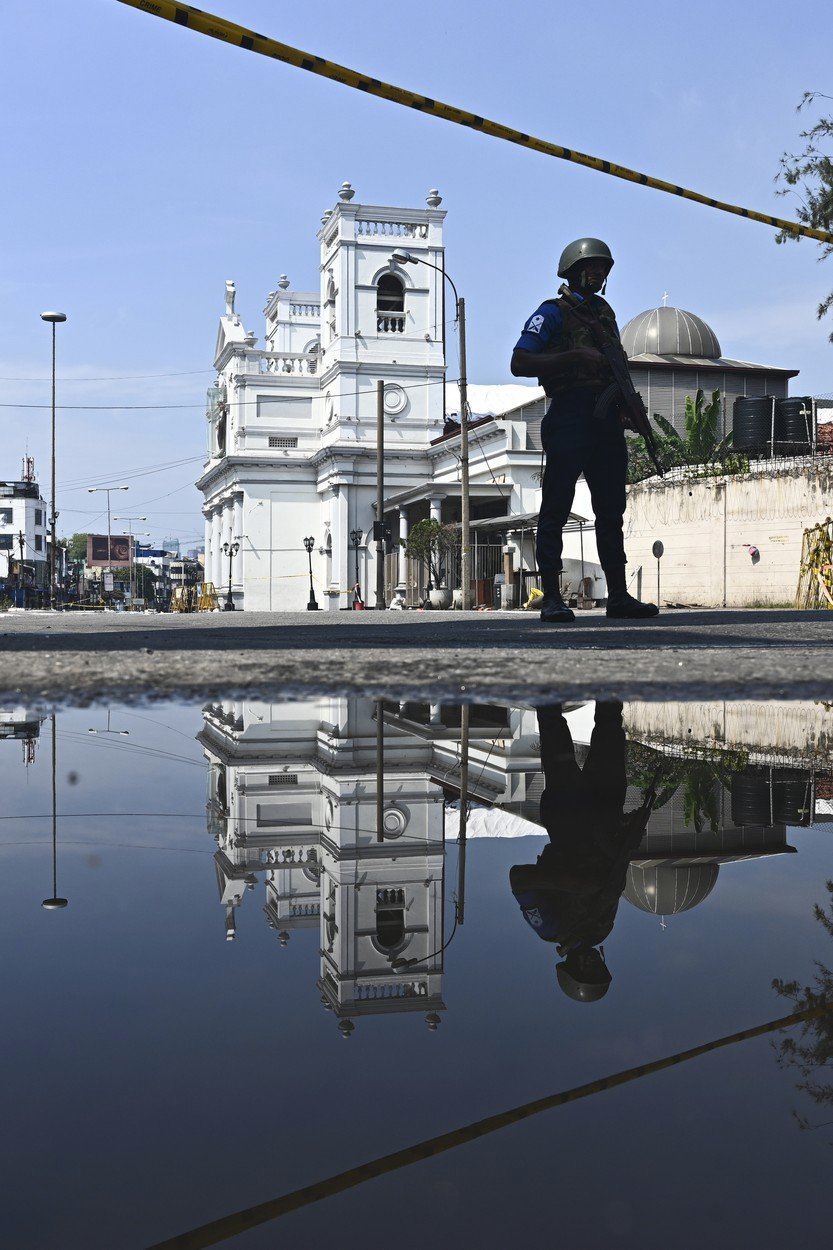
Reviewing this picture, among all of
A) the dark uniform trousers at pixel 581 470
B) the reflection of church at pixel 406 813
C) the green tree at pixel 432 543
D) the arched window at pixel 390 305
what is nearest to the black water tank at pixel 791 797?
the reflection of church at pixel 406 813

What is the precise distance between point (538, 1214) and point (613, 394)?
7163mm

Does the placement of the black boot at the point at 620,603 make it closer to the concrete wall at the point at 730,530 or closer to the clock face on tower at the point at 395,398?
the concrete wall at the point at 730,530

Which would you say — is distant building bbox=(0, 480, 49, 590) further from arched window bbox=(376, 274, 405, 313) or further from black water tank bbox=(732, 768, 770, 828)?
black water tank bbox=(732, 768, 770, 828)

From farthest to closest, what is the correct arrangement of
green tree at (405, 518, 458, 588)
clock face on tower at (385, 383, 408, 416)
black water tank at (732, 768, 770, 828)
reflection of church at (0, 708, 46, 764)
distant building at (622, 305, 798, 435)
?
1. clock face on tower at (385, 383, 408, 416)
2. distant building at (622, 305, 798, 435)
3. green tree at (405, 518, 458, 588)
4. reflection of church at (0, 708, 46, 764)
5. black water tank at (732, 768, 770, 828)

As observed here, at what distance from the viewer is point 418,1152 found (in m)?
0.65

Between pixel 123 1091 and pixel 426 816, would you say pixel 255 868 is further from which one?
pixel 123 1091

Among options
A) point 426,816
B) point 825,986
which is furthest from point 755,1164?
point 426,816

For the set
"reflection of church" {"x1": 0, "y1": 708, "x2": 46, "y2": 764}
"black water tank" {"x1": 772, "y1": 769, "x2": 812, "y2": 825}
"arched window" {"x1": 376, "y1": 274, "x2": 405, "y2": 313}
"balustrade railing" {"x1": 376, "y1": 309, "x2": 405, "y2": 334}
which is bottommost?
"black water tank" {"x1": 772, "y1": 769, "x2": 812, "y2": 825}

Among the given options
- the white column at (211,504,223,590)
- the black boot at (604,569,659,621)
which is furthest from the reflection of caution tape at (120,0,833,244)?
the white column at (211,504,223,590)

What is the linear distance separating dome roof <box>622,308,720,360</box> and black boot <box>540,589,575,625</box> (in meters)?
36.5

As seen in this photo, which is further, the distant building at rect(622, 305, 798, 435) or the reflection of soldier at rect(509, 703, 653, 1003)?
the distant building at rect(622, 305, 798, 435)

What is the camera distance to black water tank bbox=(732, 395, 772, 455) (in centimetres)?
2467

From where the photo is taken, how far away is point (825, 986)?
878 mm

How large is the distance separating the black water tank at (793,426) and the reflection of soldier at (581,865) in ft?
79.1
